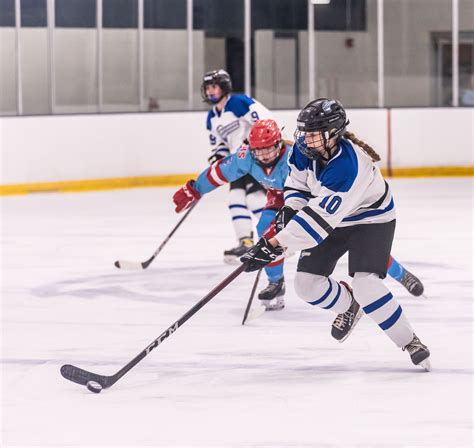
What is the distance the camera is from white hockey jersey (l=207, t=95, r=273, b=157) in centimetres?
579

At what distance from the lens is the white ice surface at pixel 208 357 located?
9.39ft

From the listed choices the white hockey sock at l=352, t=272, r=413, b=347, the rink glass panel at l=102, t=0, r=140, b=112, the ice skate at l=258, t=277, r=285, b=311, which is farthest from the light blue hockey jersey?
the rink glass panel at l=102, t=0, r=140, b=112

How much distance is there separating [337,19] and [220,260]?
20.3ft

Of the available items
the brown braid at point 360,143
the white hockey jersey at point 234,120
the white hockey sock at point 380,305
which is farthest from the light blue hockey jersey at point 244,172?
the white hockey jersey at point 234,120

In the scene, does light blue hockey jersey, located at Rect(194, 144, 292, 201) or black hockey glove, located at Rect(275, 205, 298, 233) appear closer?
black hockey glove, located at Rect(275, 205, 298, 233)

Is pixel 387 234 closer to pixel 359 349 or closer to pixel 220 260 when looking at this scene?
pixel 359 349

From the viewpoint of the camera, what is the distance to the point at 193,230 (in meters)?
6.84

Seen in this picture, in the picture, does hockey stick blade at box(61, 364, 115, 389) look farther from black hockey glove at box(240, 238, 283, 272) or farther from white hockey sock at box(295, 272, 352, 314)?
white hockey sock at box(295, 272, 352, 314)

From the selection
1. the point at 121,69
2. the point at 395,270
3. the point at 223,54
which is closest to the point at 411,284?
the point at 395,270

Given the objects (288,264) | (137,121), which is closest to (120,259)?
(288,264)

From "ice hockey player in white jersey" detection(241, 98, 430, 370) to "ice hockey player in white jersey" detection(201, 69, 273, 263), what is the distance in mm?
2113

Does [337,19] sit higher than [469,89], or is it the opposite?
[337,19]

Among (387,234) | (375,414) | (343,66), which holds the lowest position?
(375,414)

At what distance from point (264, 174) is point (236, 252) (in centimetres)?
138
